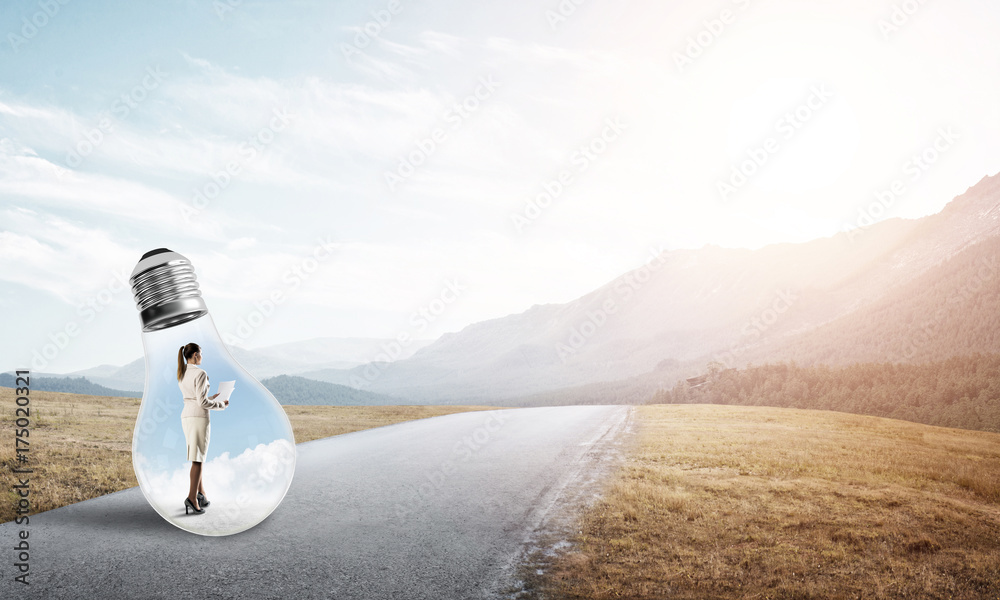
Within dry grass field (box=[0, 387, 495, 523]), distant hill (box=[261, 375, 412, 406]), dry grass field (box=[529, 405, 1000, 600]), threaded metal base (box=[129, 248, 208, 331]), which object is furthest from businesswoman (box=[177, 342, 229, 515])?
distant hill (box=[261, 375, 412, 406])

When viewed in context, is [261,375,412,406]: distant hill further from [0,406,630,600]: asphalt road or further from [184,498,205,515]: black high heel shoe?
[184,498,205,515]: black high heel shoe

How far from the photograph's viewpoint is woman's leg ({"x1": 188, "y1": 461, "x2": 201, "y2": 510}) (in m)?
4.30

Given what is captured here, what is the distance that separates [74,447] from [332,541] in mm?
10534

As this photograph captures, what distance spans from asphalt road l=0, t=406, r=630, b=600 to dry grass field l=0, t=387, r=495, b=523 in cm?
79

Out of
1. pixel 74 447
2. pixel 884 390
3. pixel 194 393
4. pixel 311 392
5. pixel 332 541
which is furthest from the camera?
pixel 311 392

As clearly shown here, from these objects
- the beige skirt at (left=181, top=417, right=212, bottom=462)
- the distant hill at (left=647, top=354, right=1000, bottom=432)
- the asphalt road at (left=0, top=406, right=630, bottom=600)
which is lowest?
the distant hill at (left=647, top=354, right=1000, bottom=432)

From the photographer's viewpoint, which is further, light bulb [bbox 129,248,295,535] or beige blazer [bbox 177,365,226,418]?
beige blazer [bbox 177,365,226,418]

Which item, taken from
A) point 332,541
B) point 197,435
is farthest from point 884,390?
point 197,435

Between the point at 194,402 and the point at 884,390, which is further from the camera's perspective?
the point at 884,390

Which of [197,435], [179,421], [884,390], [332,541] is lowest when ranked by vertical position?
[884,390]

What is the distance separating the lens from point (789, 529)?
7.52 m

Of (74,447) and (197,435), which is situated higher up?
(74,447)

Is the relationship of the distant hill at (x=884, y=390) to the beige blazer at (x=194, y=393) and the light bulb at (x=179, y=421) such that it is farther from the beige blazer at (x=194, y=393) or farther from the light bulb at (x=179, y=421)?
the beige blazer at (x=194, y=393)

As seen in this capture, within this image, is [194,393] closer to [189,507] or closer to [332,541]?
[189,507]
